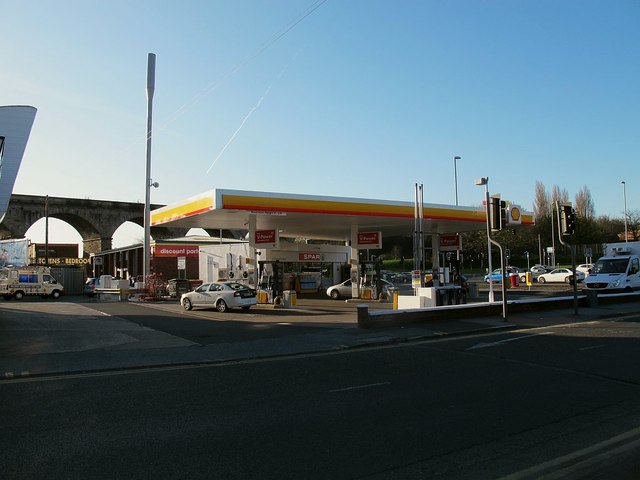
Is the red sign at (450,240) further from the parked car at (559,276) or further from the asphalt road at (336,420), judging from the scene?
the asphalt road at (336,420)

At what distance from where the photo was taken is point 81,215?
61.1 meters

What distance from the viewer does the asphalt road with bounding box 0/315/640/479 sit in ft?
16.7

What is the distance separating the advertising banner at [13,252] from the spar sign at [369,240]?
99.8 ft

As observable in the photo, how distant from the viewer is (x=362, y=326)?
16.6m

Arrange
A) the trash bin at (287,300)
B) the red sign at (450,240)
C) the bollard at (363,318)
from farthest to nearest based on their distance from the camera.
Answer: the red sign at (450,240)
the trash bin at (287,300)
the bollard at (363,318)

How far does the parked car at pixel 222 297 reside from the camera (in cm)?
2489

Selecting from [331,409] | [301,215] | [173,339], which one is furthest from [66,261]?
[331,409]

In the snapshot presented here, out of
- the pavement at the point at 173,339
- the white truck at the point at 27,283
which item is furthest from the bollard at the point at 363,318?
the white truck at the point at 27,283

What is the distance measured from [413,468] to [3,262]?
160ft

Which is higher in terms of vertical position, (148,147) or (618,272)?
(148,147)

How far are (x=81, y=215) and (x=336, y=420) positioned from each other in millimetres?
61013

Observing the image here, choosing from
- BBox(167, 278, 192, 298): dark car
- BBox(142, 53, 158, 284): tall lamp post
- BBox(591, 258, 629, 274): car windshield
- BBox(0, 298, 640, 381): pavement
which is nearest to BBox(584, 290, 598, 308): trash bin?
BBox(0, 298, 640, 381): pavement

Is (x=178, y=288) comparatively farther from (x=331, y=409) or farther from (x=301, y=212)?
(x=331, y=409)

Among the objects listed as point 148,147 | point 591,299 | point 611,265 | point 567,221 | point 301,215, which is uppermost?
point 148,147
